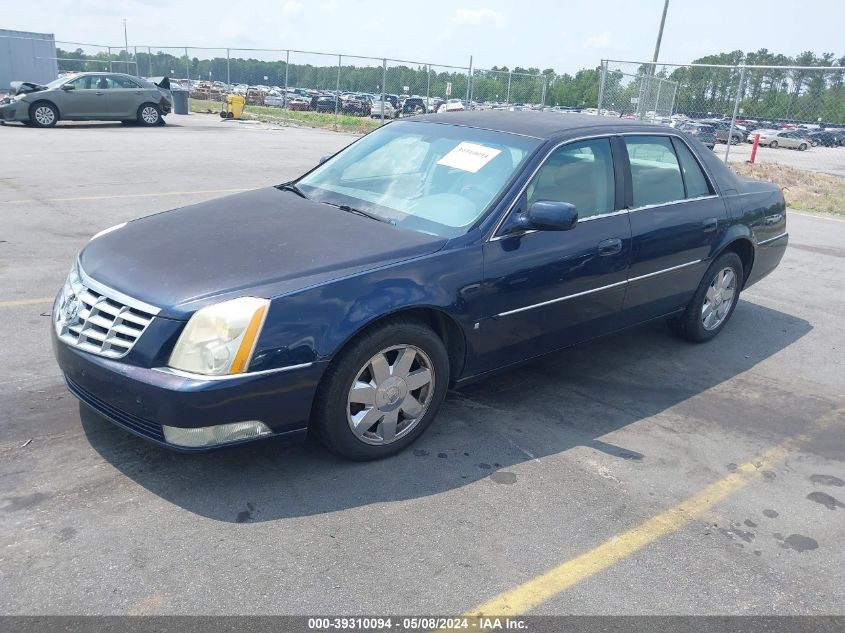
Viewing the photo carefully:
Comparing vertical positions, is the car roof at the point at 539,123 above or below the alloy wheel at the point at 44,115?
above

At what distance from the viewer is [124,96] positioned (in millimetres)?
20641

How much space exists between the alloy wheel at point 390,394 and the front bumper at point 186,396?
Answer: 0.92 feet

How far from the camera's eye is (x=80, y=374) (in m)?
3.31

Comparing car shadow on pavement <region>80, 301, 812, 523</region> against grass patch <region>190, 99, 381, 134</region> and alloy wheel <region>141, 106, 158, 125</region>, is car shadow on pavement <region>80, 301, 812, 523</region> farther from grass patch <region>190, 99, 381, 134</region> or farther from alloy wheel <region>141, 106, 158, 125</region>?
grass patch <region>190, 99, 381, 134</region>

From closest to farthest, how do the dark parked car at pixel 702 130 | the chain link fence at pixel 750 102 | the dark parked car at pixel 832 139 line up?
1. the chain link fence at pixel 750 102
2. the dark parked car at pixel 702 130
3. the dark parked car at pixel 832 139

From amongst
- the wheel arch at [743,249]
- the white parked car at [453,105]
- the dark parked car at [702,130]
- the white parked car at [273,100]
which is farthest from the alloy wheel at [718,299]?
the white parked car at [273,100]

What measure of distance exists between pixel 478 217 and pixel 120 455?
2173mm

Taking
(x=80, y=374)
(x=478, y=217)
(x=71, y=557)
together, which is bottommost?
(x=71, y=557)

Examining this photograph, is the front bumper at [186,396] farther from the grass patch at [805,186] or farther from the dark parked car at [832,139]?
the dark parked car at [832,139]

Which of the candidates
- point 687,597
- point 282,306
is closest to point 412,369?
point 282,306

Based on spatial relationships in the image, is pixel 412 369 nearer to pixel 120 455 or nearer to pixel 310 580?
pixel 310 580

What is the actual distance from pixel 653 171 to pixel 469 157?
1456 millimetres

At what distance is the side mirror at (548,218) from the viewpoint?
387cm

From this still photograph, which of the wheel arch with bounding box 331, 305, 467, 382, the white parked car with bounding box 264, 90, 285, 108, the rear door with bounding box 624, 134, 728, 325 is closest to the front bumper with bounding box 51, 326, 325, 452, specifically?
the wheel arch with bounding box 331, 305, 467, 382
